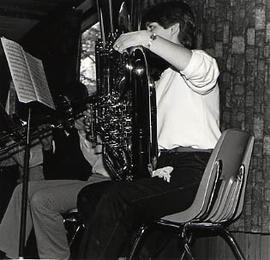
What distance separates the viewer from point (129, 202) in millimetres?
1903

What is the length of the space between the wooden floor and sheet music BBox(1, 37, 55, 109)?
1.13 metres

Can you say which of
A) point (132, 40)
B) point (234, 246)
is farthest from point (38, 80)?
point (234, 246)

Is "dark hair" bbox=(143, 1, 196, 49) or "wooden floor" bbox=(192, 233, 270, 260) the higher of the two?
"dark hair" bbox=(143, 1, 196, 49)

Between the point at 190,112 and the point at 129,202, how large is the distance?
0.44 m

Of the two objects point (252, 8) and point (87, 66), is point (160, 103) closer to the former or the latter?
point (252, 8)

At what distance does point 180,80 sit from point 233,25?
2.36 feet

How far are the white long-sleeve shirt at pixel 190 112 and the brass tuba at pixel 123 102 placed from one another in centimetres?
10

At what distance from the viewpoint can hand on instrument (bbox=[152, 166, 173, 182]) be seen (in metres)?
2.04

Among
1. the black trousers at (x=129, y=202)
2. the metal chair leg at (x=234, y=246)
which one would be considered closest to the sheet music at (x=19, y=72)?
the black trousers at (x=129, y=202)

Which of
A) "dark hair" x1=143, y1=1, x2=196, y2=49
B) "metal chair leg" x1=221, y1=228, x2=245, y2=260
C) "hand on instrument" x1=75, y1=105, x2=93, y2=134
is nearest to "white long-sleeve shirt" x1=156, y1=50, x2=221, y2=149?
"dark hair" x1=143, y1=1, x2=196, y2=49

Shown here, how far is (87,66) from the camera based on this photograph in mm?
3965

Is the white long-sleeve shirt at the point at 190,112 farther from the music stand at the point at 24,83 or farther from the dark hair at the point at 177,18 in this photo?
the music stand at the point at 24,83

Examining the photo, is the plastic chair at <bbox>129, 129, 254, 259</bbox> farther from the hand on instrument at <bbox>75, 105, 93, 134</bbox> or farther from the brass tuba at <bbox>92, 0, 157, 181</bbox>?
the hand on instrument at <bbox>75, 105, 93, 134</bbox>

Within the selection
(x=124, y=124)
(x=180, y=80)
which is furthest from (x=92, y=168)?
(x=180, y=80)
